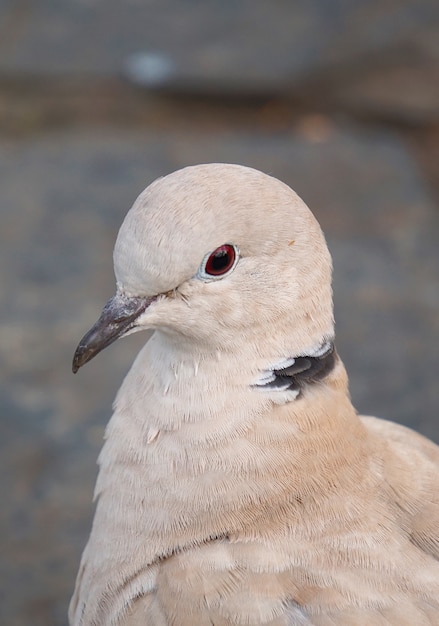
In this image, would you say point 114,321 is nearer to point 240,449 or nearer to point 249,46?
point 240,449


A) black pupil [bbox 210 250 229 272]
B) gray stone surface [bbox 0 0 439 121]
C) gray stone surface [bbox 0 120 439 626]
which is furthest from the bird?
gray stone surface [bbox 0 0 439 121]

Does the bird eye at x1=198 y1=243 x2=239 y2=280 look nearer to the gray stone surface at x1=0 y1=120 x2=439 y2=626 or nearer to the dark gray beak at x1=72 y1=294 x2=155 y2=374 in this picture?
the dark gray beak at x1=72 y1=294 x2=155 y2=374

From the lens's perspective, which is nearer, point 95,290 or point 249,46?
point 95,290

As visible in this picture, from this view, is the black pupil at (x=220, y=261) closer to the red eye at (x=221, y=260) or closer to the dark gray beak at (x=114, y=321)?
the red eye at (x=221, y=260)

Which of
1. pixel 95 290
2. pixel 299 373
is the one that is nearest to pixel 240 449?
pixel 299 373

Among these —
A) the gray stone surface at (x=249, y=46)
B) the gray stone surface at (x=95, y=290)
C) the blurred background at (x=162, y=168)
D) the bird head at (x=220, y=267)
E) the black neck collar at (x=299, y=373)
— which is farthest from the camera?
the gray stone surface at (x=249, y=46)

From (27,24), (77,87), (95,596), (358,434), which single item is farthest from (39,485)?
(27,24)

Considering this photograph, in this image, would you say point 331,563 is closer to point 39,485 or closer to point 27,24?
point 39,485

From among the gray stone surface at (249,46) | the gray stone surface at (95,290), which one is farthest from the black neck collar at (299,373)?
the gray stone surface at (249,46)
